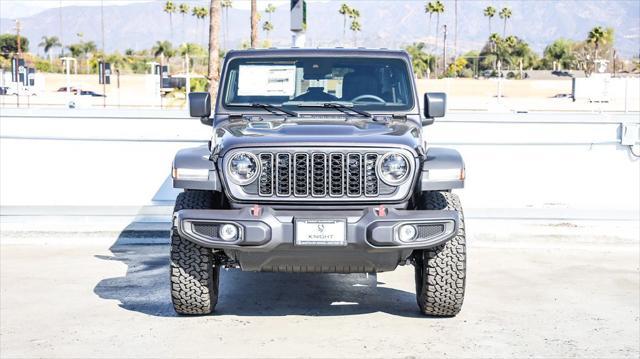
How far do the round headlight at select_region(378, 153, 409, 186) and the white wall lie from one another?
5.79 m

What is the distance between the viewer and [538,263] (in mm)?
10438

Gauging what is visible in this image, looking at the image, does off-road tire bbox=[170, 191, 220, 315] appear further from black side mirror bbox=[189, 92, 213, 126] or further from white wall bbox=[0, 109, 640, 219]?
white wall bbox=[0, 109, 640, 219]

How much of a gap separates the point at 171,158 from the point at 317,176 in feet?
20.3

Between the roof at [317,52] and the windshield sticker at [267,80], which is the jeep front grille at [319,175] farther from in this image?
the roof at [317,52]

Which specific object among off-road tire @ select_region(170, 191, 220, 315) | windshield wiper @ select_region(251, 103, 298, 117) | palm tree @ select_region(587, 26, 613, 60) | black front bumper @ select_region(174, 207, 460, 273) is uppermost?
palm tree @ select_region(587, 26, 613, 60)

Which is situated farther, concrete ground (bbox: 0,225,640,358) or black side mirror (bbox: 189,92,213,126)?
black side mirror (bbox: 189,92,213,126)

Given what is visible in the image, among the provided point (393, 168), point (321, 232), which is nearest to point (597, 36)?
point (393, 168)

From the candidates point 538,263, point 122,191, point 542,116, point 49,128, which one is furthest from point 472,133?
point 49,128

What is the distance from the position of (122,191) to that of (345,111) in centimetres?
533

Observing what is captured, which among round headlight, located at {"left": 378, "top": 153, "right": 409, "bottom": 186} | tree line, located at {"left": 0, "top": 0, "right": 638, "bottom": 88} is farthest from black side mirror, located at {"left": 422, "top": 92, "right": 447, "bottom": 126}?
tree line, located at {"left": 0, "top": 0, "right": 638, "bottom": 88}

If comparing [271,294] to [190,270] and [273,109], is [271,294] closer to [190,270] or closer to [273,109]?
[190,270]

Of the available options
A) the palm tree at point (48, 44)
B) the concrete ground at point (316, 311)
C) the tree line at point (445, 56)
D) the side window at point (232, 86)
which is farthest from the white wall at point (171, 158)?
the palm tree at point (48, 44)

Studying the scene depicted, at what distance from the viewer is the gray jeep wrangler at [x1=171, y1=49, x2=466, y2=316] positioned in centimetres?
722

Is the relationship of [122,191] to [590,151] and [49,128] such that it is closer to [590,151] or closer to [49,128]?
[49,128]
